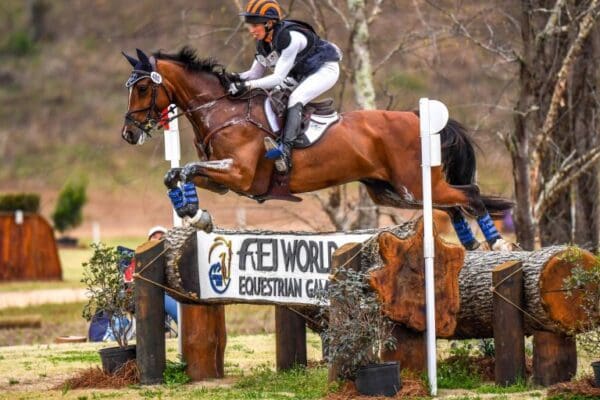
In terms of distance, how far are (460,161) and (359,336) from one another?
2858 mm

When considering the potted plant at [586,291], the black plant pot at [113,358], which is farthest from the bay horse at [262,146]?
the potted plant at [586,291]

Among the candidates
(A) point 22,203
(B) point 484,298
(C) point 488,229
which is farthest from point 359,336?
(A) point 22,203

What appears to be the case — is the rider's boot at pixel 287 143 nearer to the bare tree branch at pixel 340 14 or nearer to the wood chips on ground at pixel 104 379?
the wood chips on ground at pixel 104 379

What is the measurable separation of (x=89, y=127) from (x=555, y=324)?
3660 cm

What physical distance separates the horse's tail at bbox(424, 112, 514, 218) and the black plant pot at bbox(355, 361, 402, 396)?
2693mm

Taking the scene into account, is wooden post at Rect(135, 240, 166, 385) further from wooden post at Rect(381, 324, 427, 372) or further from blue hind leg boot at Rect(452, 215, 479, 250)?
blue hind leg boot at Rect(452, 215, 479, 250)

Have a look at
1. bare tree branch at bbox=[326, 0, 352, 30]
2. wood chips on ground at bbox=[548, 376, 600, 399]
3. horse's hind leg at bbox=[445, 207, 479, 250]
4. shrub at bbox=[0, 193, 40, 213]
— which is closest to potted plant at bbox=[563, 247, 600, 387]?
wood chips on ground at bbox=[548, 376, 600, 399]

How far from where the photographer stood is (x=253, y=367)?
1092 cm

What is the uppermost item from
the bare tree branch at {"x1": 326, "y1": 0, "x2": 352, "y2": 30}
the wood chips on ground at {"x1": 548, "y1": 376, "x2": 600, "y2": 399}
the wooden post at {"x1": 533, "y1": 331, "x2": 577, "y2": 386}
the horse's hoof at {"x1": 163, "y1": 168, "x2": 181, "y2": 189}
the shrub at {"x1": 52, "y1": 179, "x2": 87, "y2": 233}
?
the bare tree branch at {"x1": 326, "y1": 0, "x2": 352, "y2": 30}

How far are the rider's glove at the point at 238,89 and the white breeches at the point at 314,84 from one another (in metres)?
0.37

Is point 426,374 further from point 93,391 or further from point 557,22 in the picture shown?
point 557,22

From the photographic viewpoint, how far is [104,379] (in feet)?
32.2

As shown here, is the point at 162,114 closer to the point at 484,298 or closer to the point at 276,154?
the point at 276,154

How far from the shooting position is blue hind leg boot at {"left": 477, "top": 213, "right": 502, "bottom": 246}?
1029 centimetres
